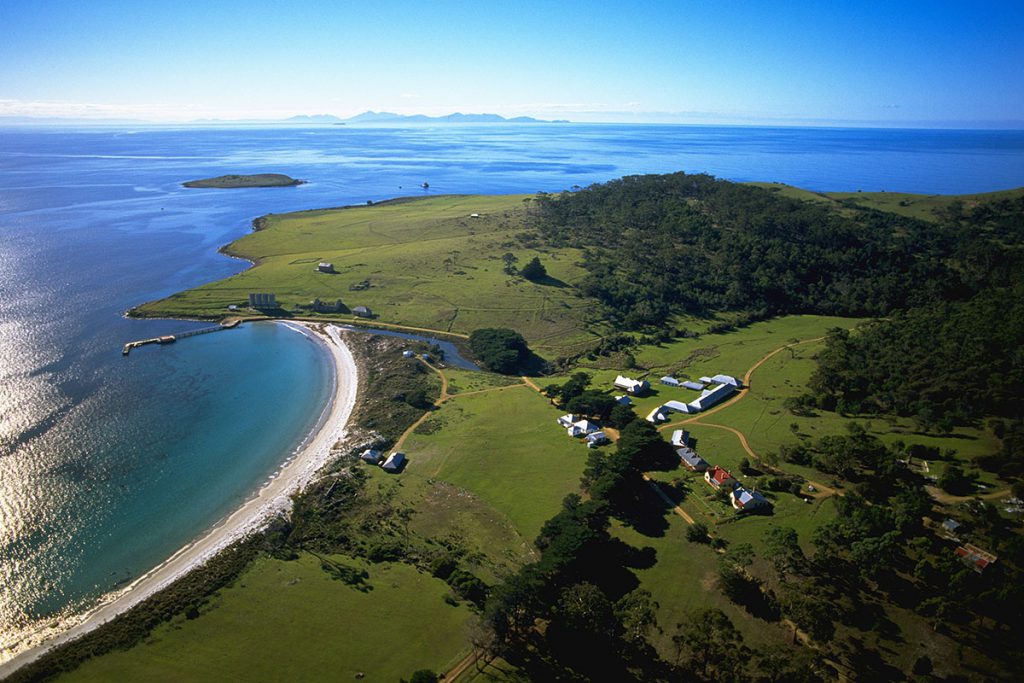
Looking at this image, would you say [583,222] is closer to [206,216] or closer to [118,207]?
[206,216]

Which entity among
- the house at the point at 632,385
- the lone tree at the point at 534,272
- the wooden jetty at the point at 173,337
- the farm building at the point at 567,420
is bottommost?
the farm building at the point at 567,420

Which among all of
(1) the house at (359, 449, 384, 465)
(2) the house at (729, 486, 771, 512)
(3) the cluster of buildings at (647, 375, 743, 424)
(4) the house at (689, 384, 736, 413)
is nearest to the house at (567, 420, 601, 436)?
(3) the cluster of buildings at (647, 375, 743, 424)

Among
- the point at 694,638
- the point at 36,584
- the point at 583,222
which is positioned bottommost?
the point at 36,584

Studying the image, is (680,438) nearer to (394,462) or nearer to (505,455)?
(505,455)

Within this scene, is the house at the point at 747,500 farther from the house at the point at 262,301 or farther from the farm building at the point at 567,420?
the house at the point at 262,301

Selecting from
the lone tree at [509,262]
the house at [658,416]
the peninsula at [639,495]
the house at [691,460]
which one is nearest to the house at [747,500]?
the peninsula at [639,495]

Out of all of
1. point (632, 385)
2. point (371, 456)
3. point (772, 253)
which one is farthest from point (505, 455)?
point (772, 253)

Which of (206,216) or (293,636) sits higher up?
(206,216)

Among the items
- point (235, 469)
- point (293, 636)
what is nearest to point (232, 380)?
point (235, 469)
